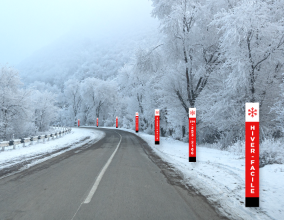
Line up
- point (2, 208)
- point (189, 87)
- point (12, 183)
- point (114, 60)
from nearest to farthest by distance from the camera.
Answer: point (2, 208)
point (12, 183)
point (189, 87)
point (114, 60)

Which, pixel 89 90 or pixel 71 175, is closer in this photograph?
pixel 71 175

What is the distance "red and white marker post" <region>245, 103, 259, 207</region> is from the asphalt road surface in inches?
34.3

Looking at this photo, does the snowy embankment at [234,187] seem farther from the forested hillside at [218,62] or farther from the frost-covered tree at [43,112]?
the frost-covered tree at [43,112]

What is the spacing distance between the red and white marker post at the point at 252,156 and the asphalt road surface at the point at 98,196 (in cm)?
87

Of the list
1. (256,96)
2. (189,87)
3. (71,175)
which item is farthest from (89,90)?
(71,175)

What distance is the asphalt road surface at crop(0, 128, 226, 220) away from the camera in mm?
4098

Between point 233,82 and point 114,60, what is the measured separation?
364 feet

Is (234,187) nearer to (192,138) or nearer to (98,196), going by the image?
(98,196)

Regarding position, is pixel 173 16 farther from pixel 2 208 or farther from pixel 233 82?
pixel 2 208

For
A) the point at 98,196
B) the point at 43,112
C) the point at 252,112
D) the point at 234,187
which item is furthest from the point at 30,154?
the point at 43,112

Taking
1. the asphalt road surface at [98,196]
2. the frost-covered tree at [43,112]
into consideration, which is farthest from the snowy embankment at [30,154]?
the frost-covered tree at [43,112]

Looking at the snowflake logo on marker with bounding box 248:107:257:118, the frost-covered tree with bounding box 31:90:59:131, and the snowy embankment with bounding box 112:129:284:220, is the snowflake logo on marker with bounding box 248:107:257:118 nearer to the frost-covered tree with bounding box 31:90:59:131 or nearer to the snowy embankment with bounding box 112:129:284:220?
the snowy embankment with bounding box 112:129:284:220

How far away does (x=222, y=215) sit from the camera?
13.4 feet

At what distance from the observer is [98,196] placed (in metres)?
5.07
